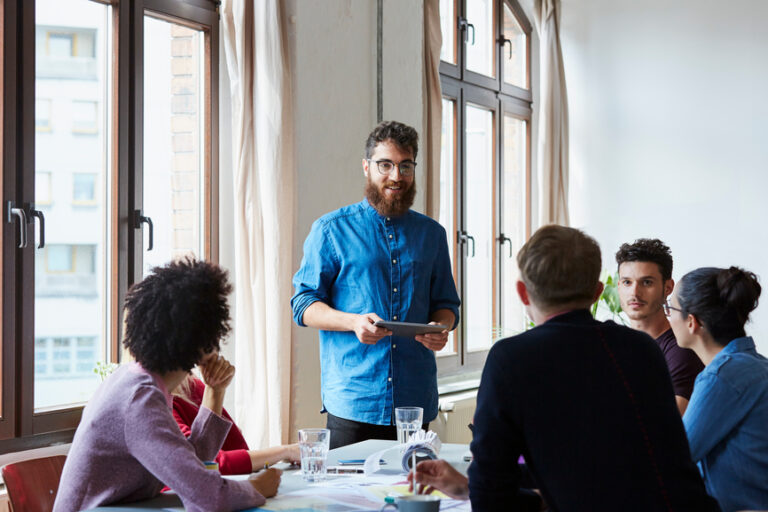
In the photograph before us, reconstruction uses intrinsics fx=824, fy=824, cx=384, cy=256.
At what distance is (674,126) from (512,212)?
133 cm

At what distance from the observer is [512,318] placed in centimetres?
634

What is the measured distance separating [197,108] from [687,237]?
148 inches

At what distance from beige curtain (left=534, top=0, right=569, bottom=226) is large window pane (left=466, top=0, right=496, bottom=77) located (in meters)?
0.44

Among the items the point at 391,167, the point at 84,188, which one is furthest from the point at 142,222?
the point at 391,167

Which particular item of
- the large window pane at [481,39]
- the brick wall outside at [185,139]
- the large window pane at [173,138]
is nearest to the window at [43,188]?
the large window pane at [173,138]

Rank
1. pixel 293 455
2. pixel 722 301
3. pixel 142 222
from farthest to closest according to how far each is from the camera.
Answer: pixel 142 222
pixel 293 455
pixel 722 301

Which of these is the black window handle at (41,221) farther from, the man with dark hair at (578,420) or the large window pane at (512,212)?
the large window pane at (512,212)

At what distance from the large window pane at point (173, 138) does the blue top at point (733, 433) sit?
232 cm

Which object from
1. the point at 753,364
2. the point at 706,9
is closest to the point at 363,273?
the point at 753,364

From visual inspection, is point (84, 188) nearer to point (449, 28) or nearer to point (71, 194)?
point (71, 194)

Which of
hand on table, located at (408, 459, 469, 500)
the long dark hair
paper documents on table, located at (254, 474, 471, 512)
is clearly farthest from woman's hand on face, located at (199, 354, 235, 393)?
the long dark hair

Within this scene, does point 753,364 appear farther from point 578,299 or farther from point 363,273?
point 363,273

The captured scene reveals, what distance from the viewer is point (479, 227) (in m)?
5.92

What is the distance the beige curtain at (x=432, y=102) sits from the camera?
4707 millimetres
